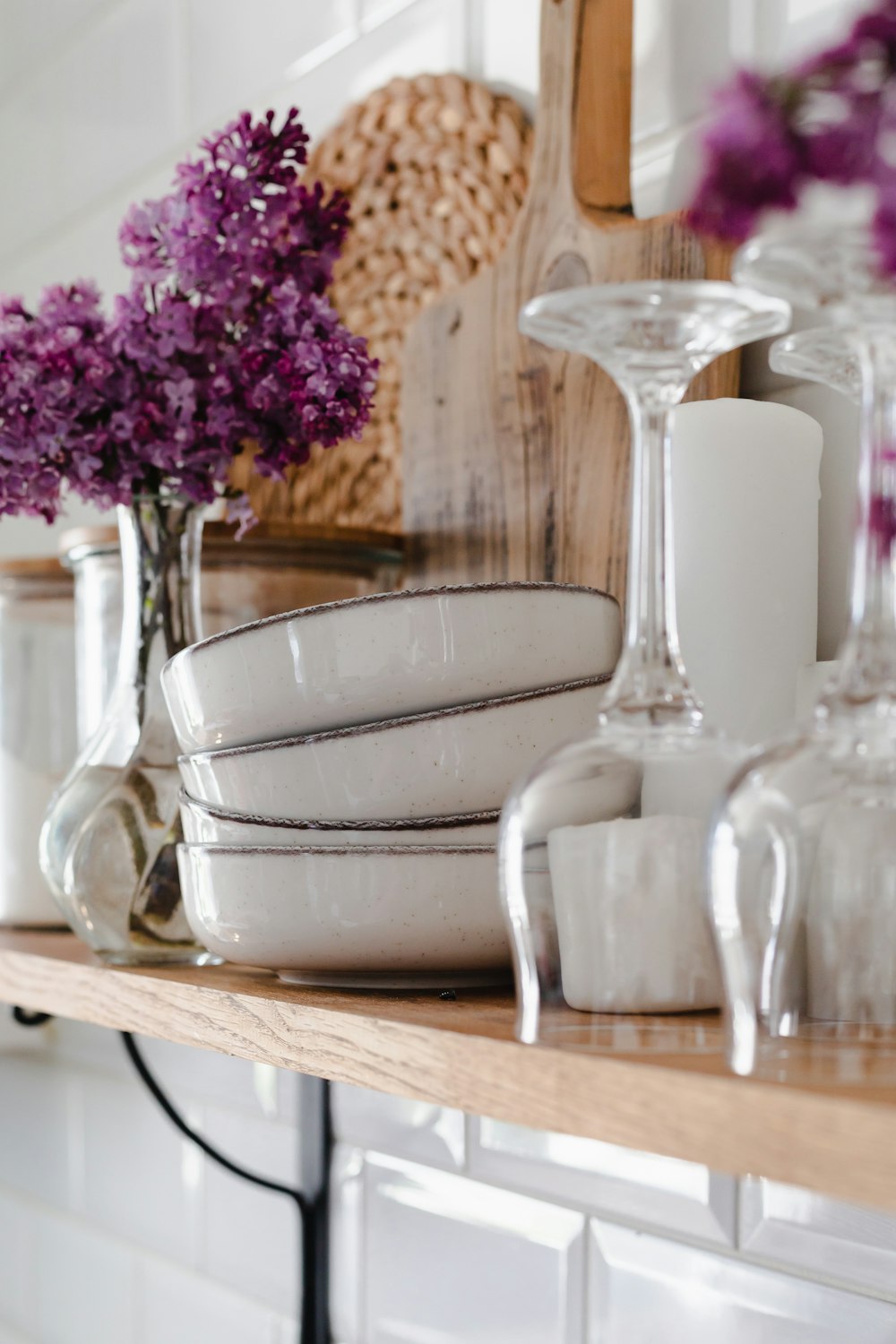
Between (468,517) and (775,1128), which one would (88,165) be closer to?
(468,517)

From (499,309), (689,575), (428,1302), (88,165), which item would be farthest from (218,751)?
(88,165)

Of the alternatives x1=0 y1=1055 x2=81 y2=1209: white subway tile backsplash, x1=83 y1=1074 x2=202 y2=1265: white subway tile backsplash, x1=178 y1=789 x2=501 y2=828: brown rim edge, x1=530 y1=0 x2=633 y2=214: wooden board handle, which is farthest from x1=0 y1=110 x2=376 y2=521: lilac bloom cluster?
x1=0 y1=1055 x2=81 y2=1209: white subway tile backsplash

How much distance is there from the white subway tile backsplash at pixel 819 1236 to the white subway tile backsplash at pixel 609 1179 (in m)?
0.02

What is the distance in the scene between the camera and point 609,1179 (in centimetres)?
67

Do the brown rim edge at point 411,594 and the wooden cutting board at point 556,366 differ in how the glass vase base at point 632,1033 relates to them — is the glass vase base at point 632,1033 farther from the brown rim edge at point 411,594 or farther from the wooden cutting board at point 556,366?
the wooden cutting board at point 556,366

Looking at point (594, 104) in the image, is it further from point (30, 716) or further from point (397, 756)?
point (30, 716)

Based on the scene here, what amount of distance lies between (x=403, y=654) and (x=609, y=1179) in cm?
33

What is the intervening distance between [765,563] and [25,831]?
460 mm

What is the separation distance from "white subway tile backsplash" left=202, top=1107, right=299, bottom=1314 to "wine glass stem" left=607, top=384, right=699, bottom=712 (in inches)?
24.3

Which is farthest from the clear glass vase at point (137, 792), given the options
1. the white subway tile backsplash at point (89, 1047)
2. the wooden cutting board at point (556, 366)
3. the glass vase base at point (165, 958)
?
the white subway tile backsplash at point (89, 1047)

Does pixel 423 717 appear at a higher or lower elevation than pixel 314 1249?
higher

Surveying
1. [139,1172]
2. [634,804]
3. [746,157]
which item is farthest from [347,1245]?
[746,157]

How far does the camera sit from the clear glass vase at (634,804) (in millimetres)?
346

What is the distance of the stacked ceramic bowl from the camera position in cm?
45
